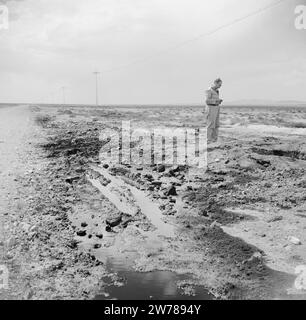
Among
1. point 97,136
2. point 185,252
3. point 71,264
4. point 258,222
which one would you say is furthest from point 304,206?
point 97,136

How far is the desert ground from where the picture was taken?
5.16 metres

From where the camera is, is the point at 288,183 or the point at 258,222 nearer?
the point at 258,222

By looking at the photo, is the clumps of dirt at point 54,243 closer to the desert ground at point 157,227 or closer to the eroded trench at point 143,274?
the desert ground at point 157,227

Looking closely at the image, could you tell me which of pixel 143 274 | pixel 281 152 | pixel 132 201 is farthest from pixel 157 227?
pixel 281 152

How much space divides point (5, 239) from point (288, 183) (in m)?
6.29

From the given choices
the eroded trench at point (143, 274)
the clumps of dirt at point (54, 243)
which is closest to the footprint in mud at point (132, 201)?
the eroded trench at point (143, 274)

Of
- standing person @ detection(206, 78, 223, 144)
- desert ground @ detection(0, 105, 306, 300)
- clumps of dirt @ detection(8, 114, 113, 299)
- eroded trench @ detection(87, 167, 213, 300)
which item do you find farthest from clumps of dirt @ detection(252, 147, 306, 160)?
clumps of dirt @ detection(8, 114, 113, 299)

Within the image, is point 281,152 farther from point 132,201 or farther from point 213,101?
point 132,201

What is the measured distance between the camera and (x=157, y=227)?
7332 mm

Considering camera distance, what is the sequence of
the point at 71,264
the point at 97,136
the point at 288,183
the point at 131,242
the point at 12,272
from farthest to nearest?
the point at 97,136
the point at 288,183
the point at 131,242
the point at 71,264
the point at 12,272

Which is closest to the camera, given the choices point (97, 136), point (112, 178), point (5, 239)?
point (5, 239)

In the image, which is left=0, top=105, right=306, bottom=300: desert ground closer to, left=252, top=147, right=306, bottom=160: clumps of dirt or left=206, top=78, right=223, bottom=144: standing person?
left=252, top=147, right=306, bottom=160: clumps of dirt
